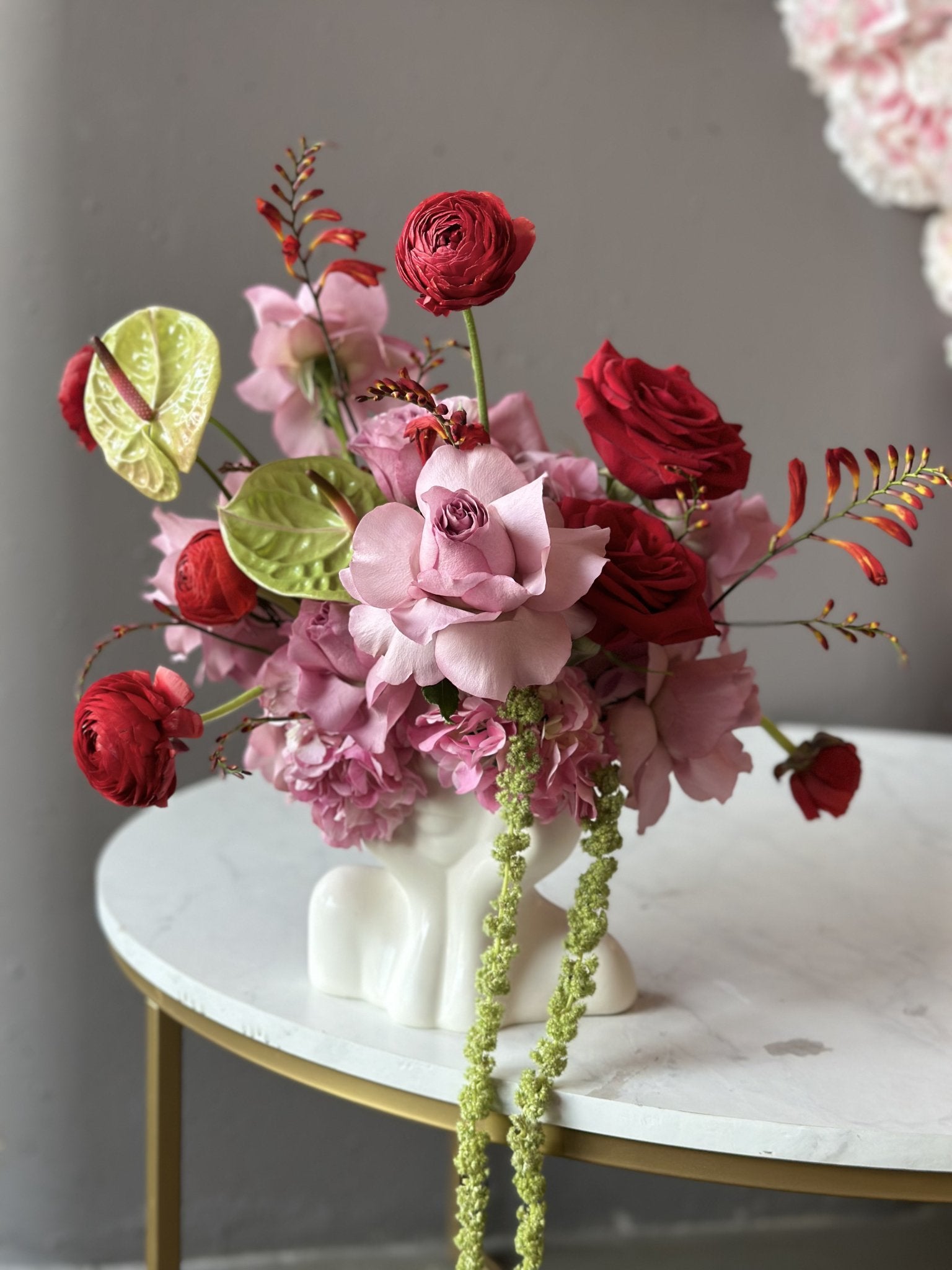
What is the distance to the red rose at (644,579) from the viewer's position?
1.85 ft

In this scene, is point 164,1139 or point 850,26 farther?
point 850,26

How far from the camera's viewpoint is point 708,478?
58 centimetres

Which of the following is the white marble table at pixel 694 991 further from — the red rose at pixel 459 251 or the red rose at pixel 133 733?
the red rose at pixel 459 251

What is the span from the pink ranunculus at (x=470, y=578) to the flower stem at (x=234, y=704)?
11 centimetres

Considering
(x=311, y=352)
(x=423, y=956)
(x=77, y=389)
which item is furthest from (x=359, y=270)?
(x=423, y=956)

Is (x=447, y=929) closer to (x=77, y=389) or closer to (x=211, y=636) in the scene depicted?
(x=211, y=636)

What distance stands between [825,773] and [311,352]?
39cm

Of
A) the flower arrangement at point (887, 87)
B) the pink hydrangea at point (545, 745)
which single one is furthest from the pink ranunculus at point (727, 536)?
the flower arrangement at point (887, 87)

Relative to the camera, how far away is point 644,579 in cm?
56

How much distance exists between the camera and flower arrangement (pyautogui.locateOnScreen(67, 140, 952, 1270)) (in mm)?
525

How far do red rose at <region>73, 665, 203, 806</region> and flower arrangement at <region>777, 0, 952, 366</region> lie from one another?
1.18 m

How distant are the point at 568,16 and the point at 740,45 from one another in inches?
8.3

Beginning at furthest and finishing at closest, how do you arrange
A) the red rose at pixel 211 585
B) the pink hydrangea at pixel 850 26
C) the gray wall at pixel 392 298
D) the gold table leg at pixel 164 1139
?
the pink hydrangea at pixel 850 26, the gray wall at pixel 392 298, the gold table leg at pixel 164 1139, the red rose at pixel 211 585

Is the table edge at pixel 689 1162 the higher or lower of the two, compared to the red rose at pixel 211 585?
lower
